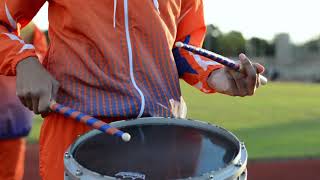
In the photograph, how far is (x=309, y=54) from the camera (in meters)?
44.2

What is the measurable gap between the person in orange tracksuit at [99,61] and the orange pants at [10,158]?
1914mm

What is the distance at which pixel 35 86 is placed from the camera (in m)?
1.44

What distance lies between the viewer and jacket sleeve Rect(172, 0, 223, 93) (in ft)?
6.01

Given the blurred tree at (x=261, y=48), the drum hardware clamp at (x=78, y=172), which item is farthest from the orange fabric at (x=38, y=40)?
the blurred tree at (x=261, y=48)

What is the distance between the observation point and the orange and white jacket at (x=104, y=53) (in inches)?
62.4

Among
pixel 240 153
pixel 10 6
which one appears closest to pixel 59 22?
pixel 10 6

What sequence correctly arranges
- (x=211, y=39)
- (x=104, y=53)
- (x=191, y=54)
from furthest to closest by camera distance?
(x=211, y=39) → (x=191, y=54) → (x=104, y=53)

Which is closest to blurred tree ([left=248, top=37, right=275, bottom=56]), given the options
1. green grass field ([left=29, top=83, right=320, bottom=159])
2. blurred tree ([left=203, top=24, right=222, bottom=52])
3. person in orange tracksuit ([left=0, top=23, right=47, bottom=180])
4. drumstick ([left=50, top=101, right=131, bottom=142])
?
blurred tree ([left=203, top=24, right=222, bottom=52])

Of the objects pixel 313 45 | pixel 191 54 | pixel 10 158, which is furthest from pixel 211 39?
pixel 191 54

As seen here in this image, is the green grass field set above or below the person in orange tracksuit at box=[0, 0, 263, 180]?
below

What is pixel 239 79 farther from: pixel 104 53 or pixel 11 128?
pixel 11 128

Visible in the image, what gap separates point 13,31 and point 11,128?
1865 millimetres

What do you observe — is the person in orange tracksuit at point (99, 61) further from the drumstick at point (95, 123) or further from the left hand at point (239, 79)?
the drumstick at point (95, 123)

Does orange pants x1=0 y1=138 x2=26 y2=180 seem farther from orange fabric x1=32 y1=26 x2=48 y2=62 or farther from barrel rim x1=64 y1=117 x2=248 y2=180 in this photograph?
barrel rim x1=64 y1=117 x2=248 y2=180
